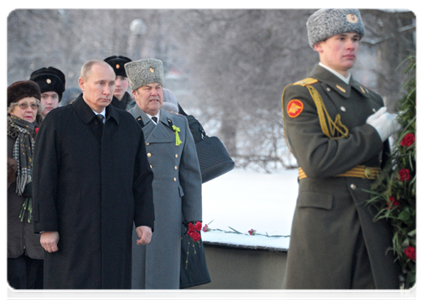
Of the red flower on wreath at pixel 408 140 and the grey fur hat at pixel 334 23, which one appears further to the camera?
the grey fur hat at pixel 334 23

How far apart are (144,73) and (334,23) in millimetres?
1555

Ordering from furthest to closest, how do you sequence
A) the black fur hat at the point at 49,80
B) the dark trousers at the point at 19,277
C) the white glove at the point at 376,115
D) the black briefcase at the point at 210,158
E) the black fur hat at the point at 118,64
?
the black fur hat at the point at 118,64, the black fur hat at the point at 49,80, the black briefcase at the point at 210,158, the dark trousers at the point at 19,277, the white glove at the point at 376,115

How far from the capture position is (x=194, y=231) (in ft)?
11.4

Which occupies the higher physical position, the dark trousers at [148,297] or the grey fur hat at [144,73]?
the grey fur hat at [144,73]

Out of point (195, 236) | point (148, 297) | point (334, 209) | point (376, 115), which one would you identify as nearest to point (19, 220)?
point (148, 297)

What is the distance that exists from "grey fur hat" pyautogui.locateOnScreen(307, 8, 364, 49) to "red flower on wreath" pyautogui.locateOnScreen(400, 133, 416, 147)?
1.66 ft

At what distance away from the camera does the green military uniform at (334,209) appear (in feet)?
7.58

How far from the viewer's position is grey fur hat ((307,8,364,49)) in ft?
7.96

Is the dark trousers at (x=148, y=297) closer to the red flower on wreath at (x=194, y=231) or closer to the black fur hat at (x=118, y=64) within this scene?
the red flower on wreath at (x=194, y=231)

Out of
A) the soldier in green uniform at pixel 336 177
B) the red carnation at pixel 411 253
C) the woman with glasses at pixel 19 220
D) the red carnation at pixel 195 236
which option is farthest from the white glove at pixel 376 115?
the woman with glasses at pixel 19 220

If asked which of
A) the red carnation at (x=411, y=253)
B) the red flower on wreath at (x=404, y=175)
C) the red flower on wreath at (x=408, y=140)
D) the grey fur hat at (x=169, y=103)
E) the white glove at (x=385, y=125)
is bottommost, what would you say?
the red carnation at (x=411, y=253)

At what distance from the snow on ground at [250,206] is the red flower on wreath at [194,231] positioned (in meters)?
0.53

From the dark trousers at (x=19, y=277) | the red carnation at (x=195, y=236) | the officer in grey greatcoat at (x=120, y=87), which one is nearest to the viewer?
the red carnation at (x=195, y=236)

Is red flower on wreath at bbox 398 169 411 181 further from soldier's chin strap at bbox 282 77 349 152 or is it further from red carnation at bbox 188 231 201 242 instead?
red carnation at bbox 188 231 201 242
